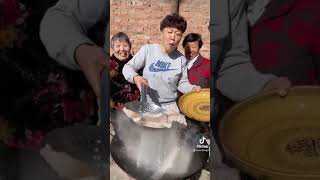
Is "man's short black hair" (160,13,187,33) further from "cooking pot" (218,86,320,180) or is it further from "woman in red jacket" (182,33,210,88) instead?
"cooking pot" (218,86,320,180)

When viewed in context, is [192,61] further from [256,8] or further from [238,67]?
[256,8]

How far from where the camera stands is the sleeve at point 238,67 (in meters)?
3.32

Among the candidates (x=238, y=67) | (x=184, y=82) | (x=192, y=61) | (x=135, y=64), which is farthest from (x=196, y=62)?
(x=135, y=64)

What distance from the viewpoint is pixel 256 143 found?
3.24 metres

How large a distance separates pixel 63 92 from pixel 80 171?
47cm

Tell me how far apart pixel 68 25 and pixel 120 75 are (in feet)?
1.34

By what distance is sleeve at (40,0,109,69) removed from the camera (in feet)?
11.1

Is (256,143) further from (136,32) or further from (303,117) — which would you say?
(136,32)

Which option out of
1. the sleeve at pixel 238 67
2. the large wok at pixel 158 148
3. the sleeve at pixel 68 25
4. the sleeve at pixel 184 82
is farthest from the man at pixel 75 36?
the sleeve at pixel 238 67

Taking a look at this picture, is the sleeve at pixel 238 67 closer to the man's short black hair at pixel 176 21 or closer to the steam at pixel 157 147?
the man's short black hair at pixel 176 21

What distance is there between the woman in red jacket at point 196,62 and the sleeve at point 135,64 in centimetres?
23

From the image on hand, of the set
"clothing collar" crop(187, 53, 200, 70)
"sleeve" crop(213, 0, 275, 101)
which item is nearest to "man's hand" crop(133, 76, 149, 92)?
"clothing collar" crop(187, 53, 200, 70)

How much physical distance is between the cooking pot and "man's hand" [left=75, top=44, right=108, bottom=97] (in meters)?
0.74

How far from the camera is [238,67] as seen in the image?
3344 millimetres
